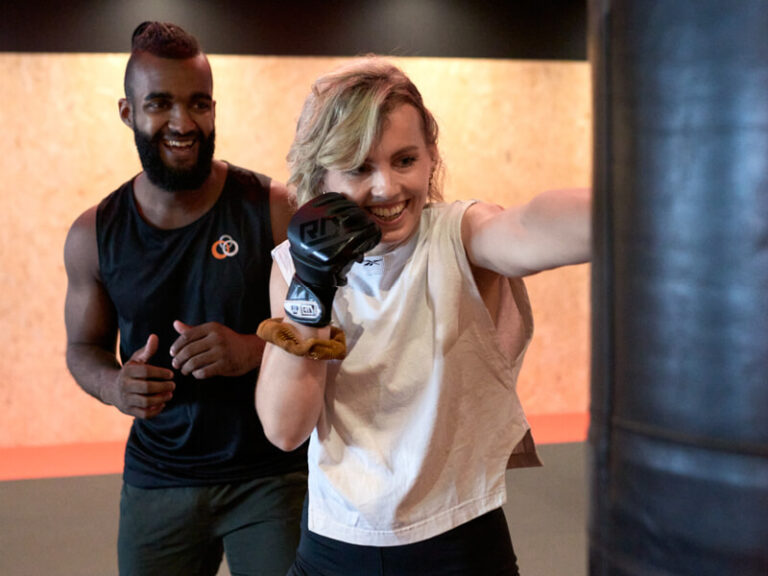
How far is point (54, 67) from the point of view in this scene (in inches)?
214

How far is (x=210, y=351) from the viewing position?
1981 mm

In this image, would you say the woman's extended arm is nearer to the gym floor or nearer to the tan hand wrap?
the tan hand wrap

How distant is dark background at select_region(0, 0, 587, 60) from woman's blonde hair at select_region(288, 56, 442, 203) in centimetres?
381

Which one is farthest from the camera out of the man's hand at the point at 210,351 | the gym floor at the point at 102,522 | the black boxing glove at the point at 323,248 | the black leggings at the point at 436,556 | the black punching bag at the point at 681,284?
the gym floor at the point at 102,522

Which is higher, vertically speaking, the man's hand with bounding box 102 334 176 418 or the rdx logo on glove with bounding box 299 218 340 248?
the rdx logo on glove with bounding box 299 218 340 248

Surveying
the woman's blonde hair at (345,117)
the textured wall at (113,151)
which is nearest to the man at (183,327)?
the woman's blonde hair at (345,117)

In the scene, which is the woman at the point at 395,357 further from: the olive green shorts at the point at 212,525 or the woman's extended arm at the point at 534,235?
the olive green shorts at the point at 212,525

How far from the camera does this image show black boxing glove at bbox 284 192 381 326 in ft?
4.38

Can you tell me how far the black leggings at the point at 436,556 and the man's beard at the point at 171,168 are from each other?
1.02 m

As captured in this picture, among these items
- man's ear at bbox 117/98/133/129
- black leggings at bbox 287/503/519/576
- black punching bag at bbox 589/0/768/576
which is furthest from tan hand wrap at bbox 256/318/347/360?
man's ear at bbox 117/98/133/129

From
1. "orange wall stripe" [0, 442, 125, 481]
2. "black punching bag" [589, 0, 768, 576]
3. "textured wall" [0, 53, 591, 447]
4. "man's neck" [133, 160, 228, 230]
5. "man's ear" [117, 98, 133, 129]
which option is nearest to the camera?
"black punching bag" [589, 0, 768, 576]

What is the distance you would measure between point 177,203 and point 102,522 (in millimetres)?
2460

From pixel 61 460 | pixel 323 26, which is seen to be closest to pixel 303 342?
pixel 61 460

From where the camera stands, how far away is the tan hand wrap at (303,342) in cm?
141
